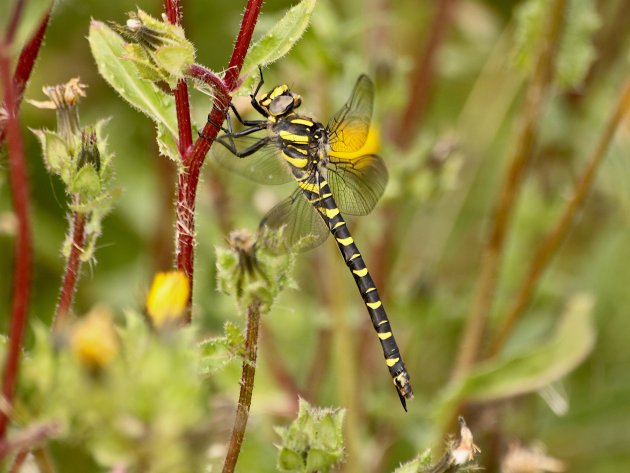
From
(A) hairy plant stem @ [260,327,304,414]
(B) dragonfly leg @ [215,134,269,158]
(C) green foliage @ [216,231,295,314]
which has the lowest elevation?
(C) green foliage @ [216,231,295,314]

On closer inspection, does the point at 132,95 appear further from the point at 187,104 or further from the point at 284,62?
the point at 284,62

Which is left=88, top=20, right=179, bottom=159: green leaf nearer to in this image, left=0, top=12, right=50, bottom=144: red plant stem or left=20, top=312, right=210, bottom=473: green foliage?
left=0, top=12, right=50, bottom=144: red plant stem

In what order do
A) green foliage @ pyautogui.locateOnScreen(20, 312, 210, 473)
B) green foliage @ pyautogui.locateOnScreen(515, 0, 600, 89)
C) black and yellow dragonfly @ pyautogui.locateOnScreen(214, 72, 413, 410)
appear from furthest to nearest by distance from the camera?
green foliage @ pyautogui.locateOnScreen(515, 0, 600, 89), black and yellow dragonfly @ pyautogui.locateOnScreen(214, 72, 413, 410), green foliage @ pyautogui.locateOnScreen(20, 312, 210, 473)

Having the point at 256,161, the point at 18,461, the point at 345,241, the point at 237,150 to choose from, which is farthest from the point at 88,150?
the point at 345,241

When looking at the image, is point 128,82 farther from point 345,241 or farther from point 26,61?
point 345,241

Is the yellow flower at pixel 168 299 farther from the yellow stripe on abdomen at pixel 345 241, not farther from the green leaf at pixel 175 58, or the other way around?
the yellow stripe on abdomen at pixel 345 241

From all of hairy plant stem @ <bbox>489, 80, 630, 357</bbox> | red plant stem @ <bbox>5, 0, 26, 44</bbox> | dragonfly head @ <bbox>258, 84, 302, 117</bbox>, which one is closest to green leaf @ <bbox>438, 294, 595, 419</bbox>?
hairy plant stem @ <bbox>489, 80, 630, 357</bbox>
